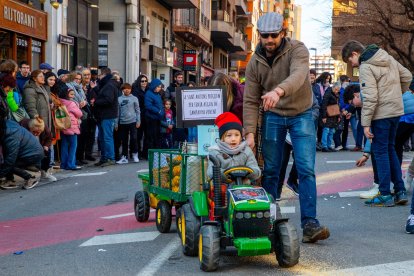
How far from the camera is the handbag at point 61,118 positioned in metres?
15.6

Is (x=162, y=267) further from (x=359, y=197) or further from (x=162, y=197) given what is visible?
(x=359, y=197)

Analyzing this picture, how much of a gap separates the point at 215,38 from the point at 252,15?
28.3 metres

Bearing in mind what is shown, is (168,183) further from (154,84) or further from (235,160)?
(154,84)

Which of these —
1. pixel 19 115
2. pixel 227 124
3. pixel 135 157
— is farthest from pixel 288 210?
pixel 135 157

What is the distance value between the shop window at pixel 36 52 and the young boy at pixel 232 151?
16.9 m

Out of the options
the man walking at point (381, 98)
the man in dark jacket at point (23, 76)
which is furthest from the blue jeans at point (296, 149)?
the man in dark jacket at point (23, 76)

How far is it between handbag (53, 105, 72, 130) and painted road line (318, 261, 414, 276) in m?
10.1

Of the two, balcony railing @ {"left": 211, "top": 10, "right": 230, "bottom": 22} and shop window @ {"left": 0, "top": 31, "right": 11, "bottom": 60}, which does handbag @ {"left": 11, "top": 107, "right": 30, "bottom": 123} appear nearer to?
shop window @ {"left": 0, "top": 31, "right": 11, "bottom": 60}

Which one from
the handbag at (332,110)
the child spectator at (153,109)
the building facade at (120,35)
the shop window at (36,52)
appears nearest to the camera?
the child spectator at (153,109)

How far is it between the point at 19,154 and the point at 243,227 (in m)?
7.70

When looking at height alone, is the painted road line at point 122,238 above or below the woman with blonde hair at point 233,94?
below

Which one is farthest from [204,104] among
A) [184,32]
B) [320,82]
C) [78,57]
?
[184,32]

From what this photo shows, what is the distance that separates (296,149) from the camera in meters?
7.62

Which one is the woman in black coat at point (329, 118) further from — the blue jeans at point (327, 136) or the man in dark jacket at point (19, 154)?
the man in dark jacket at point (19, 154)
